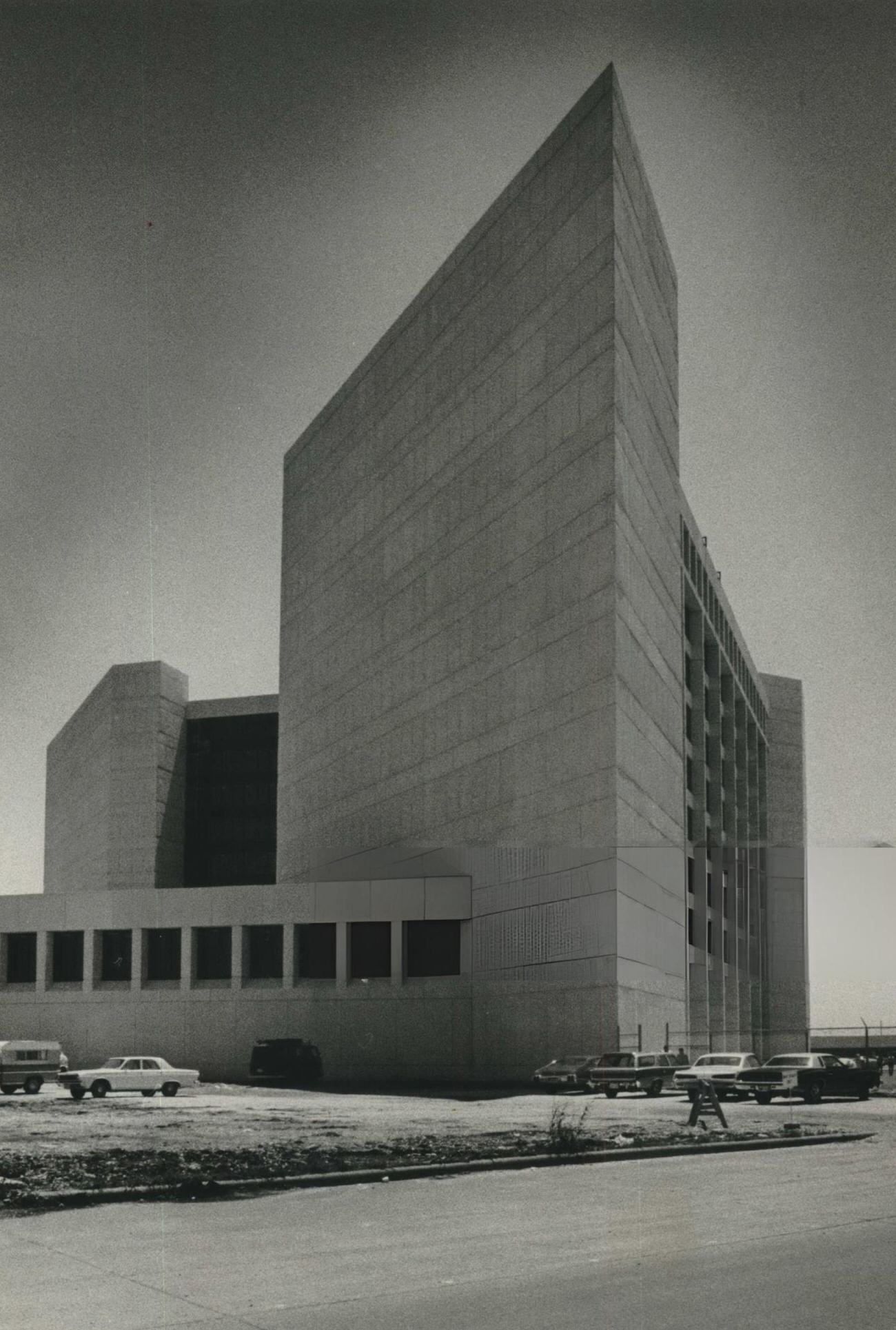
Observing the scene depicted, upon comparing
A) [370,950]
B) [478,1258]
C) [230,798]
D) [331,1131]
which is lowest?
[331,1131]

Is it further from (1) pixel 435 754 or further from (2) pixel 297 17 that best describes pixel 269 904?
(2) pixel 297 17

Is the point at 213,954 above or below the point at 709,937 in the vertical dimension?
below

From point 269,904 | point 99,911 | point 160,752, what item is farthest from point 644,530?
point 160,752

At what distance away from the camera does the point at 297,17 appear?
15.9m

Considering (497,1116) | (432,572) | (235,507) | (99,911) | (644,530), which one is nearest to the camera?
(497,1116)

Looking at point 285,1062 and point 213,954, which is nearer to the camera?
point 285,1062

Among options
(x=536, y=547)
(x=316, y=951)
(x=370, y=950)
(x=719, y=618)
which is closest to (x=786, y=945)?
(x=370, y=950)

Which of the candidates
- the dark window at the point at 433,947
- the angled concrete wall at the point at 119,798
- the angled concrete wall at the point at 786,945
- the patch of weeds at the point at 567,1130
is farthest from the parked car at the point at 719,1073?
the angled concrete wall at the point at 119,798

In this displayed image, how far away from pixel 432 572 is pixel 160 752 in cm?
5659

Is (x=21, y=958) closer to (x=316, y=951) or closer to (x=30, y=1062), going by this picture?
(x=30, y=1062)

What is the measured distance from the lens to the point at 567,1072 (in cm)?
2061

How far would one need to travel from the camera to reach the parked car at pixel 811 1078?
798 inches

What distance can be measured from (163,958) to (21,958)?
3875mm

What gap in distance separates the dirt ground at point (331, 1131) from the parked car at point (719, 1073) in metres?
0.23
